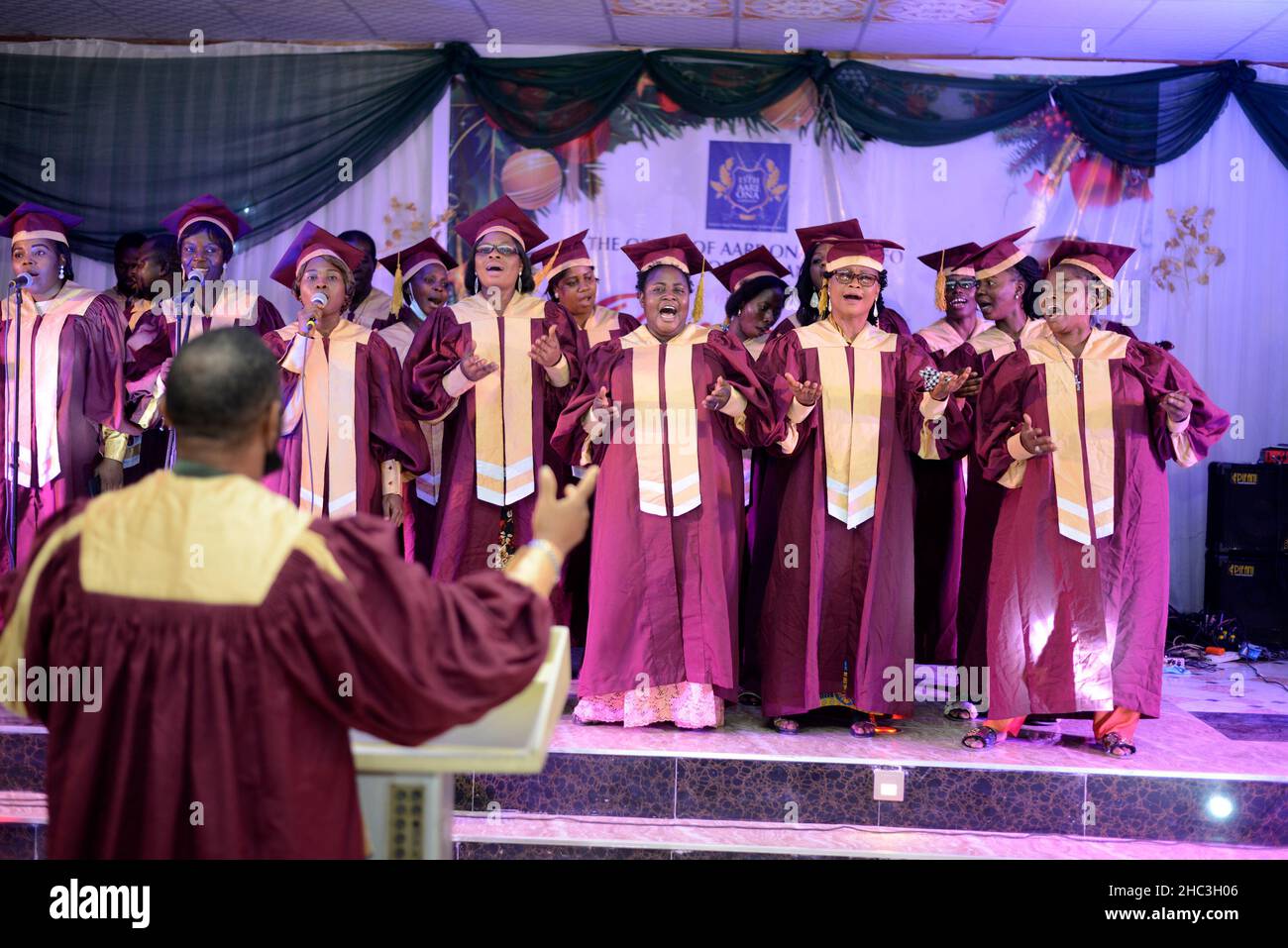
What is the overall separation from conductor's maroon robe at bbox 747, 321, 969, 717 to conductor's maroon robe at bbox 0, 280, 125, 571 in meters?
3.19

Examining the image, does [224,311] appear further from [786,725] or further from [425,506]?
[786,725]

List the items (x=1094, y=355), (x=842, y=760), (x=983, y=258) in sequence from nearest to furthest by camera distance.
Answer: (x=842, y=760) → (x=1094, y=355) → (x=983, y=258)

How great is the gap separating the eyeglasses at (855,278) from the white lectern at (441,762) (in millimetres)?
3085

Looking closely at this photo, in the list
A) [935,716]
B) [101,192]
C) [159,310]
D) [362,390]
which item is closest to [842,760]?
[935,716]

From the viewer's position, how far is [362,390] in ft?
16.8

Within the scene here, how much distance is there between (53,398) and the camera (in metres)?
5.45

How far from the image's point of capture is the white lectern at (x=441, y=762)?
215cm

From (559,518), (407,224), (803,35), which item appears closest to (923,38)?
(803,35)

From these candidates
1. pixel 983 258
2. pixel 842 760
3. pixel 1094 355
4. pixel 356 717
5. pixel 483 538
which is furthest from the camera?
pixel 983 258

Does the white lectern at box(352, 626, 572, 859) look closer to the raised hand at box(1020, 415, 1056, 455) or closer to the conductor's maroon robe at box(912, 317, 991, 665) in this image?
the raised hand at box(1020, 415, 1056, 455)

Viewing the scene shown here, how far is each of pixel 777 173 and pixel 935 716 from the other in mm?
4227

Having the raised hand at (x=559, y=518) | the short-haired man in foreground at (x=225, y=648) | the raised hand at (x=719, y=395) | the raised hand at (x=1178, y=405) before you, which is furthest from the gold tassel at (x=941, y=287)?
the short-haired man in foreground at (x=225, y=648)

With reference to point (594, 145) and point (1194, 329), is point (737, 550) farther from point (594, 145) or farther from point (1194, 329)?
point (1194, 329)

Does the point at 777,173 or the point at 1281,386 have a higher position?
the point at 777,173
